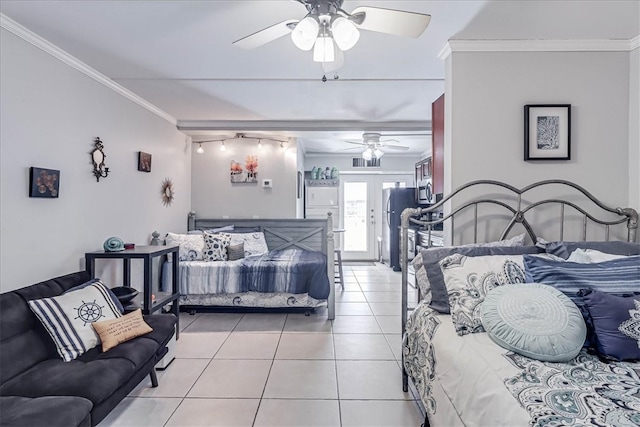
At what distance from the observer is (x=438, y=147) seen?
9.22 ft

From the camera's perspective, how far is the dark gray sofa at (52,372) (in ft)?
4.61

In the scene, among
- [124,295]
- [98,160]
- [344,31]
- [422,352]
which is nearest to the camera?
[344,31]

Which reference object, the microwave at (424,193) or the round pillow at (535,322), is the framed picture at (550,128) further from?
the microwave at (424,193)

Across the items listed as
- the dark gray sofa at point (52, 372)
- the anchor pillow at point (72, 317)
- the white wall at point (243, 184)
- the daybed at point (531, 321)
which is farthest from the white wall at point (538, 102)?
the white wall at point (243, 184)

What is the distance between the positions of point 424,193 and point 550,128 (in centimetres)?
357

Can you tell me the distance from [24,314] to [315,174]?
558 cm

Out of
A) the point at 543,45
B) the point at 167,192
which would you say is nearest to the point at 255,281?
the point at 167,192

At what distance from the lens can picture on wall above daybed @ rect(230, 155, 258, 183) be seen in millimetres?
5371

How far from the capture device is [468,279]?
1814 millimetres

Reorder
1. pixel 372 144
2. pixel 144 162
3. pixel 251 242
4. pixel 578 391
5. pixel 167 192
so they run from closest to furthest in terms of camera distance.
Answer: pixel 578 391 → pixel 144 162 → pixel 167 192 → pixel 251 242 → pixel 372 144

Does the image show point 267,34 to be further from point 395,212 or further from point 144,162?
point 395,212

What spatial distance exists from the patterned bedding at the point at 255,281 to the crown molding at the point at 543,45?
2495mm

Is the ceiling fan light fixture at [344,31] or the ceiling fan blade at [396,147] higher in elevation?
the ceiling fan blade at [396,147]

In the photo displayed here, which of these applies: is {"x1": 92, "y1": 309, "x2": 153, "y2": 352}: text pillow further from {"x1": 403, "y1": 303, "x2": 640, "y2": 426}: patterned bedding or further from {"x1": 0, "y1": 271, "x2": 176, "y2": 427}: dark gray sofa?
{"x1": 403, "y1": 303, "x2": 640, "y2": 426}: patterned bedding
